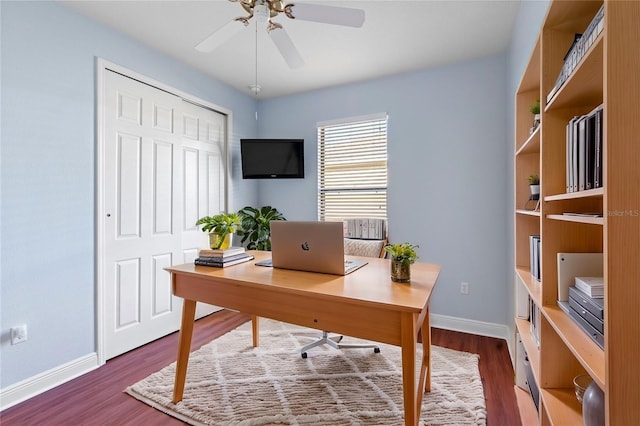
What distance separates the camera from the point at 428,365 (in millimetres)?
1854

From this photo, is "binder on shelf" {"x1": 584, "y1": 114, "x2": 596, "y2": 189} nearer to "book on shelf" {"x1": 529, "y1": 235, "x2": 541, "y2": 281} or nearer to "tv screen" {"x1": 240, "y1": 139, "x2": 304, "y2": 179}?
"book on shelf" {"x1": 529, "y1": 235, "x2": 541, "y2": 281}

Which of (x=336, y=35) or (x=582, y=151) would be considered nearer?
(x=582, y=151)

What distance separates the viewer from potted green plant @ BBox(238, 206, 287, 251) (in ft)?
11.9

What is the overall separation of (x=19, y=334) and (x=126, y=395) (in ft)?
2.53

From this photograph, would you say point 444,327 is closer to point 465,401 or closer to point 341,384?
point 465,401

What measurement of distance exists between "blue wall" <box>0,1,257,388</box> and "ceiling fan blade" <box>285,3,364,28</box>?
1722mm

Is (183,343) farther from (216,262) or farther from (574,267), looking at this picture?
(574,267)

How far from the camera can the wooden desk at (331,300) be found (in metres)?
1.18

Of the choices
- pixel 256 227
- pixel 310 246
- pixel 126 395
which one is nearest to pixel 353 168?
pixel 256 227

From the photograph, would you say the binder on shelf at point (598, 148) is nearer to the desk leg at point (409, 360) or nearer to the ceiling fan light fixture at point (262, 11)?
the desk leg at point (409, 360)

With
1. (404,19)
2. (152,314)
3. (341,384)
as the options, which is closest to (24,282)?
(152,314)

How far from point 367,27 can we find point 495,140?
154cm

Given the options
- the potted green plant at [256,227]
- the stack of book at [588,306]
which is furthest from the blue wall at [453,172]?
the stack of book at [588,306]

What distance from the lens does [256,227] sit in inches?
146
